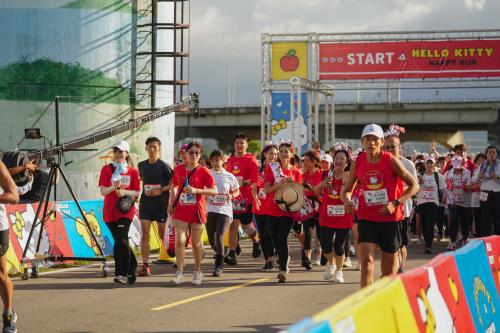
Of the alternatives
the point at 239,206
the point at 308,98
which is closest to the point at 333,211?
the point at 239,206

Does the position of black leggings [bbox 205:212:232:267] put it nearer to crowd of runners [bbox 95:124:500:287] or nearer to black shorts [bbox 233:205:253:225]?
crowd of runners [bbox 95:124:500:287]

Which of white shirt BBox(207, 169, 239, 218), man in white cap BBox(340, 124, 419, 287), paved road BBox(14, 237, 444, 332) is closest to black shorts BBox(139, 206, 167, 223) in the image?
white shirt BBox(207, 169, 239, 218)

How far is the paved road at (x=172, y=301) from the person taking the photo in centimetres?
985

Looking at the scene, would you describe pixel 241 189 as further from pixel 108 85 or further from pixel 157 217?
pixel 108 85

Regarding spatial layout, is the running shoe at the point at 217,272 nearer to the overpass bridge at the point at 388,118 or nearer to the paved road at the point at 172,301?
the paved road at the point at 172,301

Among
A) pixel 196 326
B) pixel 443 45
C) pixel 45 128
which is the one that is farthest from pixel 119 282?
pixel 443 45

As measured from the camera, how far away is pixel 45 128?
35125mm

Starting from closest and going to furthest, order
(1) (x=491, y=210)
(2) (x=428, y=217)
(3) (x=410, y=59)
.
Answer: (1) (x=491, y=210), (2) (x=428, y=217), (3) (x=410, y=59)

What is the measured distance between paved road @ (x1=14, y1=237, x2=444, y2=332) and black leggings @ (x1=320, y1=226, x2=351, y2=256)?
0.48m

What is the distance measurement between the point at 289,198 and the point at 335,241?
910 mm

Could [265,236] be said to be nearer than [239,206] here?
Yes

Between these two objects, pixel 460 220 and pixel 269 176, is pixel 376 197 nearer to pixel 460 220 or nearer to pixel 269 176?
pixel 269 176

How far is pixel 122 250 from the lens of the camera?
13.4 m

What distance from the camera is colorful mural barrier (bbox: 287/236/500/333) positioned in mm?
4750
